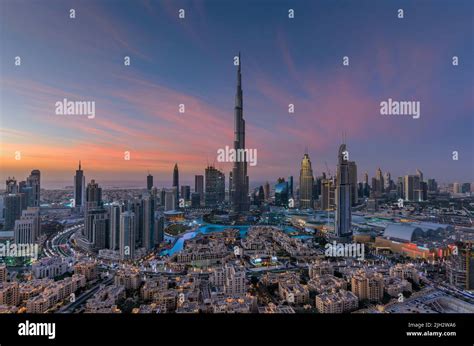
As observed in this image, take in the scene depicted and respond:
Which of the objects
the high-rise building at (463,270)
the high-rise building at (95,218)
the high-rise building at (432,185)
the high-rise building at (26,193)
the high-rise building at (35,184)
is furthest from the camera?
the high-rise building at (95,218)

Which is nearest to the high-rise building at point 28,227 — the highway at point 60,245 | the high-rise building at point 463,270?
the highway at point 60,245

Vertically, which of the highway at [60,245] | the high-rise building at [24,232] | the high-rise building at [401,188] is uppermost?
the high-rise building at [401,188]

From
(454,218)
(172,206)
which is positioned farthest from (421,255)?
(172,206)

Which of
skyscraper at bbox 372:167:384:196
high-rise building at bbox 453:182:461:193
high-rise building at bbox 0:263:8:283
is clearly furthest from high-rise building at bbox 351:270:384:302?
high-rise building at bbox 0:263:8:283

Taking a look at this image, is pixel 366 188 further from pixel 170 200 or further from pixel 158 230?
pixel 170 200

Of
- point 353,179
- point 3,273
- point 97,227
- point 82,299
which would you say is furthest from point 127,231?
point 353,179

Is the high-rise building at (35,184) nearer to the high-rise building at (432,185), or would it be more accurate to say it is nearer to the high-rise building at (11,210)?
the high-rise building at (11,210)
